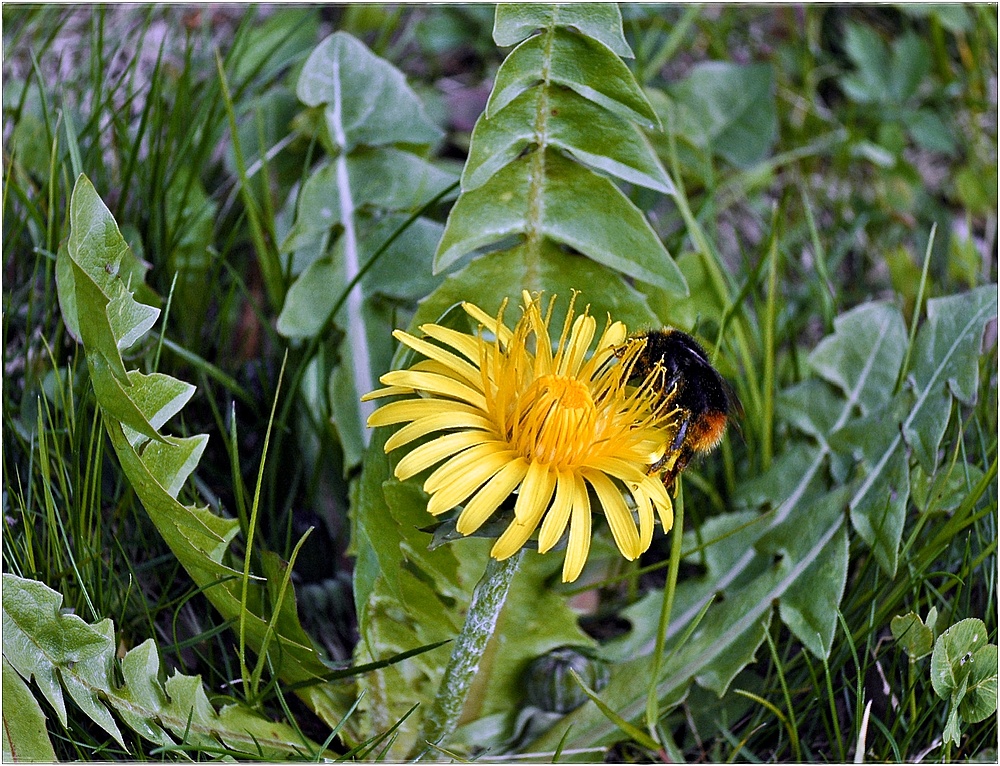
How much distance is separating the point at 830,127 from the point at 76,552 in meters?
3.04

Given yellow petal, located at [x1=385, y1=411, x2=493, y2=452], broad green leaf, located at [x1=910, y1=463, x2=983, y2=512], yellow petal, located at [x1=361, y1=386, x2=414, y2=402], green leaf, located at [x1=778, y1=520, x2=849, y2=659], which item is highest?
yellow petal, located at [x1=361, y1=386, x2=414, y2=402]

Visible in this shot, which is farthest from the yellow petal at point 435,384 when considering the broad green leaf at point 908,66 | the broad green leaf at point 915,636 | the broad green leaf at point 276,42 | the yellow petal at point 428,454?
the broad green leaf at point 908,66

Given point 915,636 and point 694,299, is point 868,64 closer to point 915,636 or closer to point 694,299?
point 694,299

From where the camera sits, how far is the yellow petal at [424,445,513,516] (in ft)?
5.07

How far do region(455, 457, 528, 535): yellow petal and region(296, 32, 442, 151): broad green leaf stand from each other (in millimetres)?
1212

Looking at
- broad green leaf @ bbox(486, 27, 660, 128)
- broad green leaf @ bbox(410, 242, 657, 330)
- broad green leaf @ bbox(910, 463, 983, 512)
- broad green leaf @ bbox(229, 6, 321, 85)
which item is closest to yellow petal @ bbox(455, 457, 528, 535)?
broad green leaf @ bbox(410, 242, 657, 330)

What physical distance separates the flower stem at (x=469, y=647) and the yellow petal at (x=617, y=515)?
18cm

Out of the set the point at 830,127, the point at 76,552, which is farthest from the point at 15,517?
the point at 830,127

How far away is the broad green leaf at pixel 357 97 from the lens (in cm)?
246

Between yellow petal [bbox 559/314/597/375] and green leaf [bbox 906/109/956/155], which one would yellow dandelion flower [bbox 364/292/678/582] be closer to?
yellow petal [bbox 559/314/597/375]

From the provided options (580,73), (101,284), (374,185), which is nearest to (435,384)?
(101,284)

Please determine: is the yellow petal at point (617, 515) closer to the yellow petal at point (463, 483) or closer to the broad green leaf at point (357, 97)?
the yellow petal at point (463, 483)

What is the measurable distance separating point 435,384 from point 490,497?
26 cm

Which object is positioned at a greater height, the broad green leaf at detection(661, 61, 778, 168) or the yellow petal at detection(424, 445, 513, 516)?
the broad green leaf at detection(661, 61, 778, 168)
